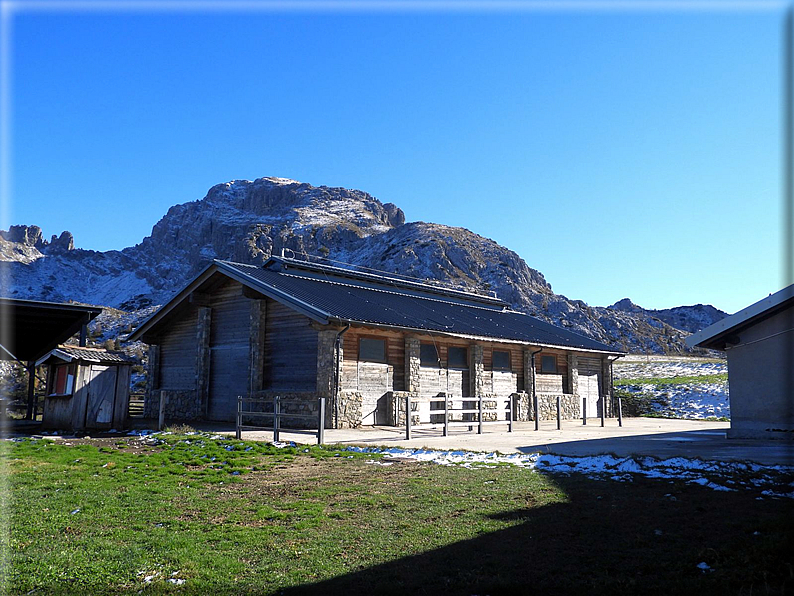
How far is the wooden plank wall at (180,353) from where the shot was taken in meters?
25.4

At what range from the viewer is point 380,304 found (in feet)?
81.2

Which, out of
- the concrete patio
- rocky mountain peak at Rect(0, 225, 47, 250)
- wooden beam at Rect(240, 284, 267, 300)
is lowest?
the concrete patio

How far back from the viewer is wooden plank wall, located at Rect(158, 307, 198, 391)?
A: 2544cm

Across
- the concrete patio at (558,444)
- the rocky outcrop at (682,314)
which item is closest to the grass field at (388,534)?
the concrete patio at (558,444)

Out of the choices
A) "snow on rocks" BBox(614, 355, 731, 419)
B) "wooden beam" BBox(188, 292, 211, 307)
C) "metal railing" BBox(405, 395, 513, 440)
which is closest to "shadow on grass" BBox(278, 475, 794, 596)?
"metal railing" BBox(405, 395, 513, 440)

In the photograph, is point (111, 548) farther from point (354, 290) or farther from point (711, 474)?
point (354, 290)

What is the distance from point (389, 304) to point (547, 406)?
922cm

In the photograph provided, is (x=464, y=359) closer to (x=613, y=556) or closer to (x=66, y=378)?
(x=66, y=378)

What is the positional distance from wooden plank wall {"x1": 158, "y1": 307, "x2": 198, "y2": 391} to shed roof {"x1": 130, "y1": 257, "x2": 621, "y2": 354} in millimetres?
892

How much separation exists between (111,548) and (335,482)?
4092 mm

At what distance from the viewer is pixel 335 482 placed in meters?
9.68

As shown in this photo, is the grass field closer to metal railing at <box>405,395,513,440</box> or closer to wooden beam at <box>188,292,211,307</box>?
metal railing at <box>405,395,513,440</box>

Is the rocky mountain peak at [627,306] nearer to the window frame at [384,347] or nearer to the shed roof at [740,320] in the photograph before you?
the window frame at [384,347]

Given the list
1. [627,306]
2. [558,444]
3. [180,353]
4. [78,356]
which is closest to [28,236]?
[627,306]
